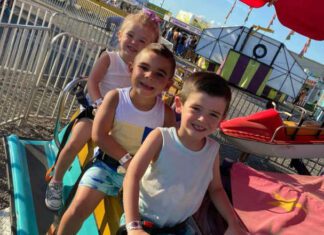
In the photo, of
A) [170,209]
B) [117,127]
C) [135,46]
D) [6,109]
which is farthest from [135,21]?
[6,109]

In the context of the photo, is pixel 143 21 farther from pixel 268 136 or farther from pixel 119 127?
pixel 268 136

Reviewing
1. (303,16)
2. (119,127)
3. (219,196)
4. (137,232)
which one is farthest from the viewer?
(303,16)

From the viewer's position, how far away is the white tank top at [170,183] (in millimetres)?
1697

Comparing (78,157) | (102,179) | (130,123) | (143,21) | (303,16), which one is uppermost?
(303,16)

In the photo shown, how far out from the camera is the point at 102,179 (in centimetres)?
195

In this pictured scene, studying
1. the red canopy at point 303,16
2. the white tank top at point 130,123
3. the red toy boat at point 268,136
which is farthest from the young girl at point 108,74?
the red toy boat at point 268,136

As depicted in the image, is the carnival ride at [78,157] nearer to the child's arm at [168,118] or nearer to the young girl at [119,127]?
the young girl at [119,127]

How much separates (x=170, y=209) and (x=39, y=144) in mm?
2039

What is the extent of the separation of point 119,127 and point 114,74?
79cm

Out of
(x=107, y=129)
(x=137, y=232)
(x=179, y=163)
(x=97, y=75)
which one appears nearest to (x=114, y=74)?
(x=97, y=75)

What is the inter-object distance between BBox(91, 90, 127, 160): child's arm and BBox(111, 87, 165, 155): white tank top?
35mm

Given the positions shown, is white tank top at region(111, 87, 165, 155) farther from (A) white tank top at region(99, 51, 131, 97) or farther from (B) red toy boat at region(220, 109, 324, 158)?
(B) red toy boat at region(220, 109, 324, 158)

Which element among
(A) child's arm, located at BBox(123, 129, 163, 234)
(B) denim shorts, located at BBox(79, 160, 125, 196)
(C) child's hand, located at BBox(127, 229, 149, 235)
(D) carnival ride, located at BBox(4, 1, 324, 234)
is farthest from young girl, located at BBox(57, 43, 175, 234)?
(C) child's hand, located at BBox(127, 229, 149, 235)

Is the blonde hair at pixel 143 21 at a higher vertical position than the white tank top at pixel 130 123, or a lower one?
higher
